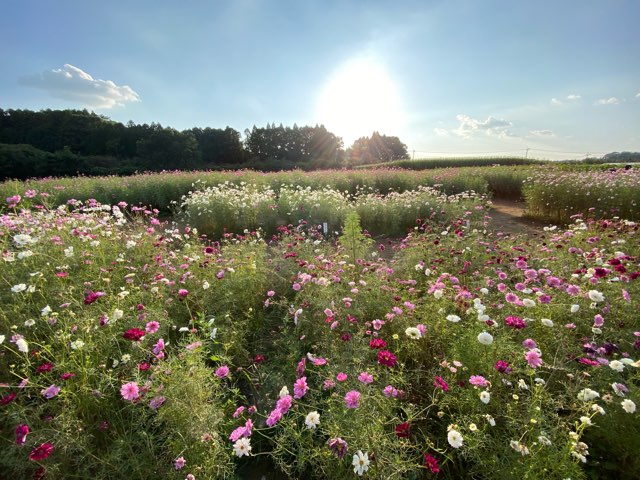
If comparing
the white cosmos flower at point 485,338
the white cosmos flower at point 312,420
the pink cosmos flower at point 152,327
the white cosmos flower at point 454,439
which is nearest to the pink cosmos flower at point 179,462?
the white cosmos flower at point 312,420

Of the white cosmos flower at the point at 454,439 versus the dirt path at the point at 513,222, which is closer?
the white cosmos flower at the point at 454,439

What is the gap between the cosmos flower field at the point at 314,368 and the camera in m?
1.40

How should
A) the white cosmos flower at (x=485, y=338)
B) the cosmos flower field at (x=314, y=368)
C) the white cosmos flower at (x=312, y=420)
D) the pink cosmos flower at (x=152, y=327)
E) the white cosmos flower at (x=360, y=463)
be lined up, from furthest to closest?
the pink cosmos flower at (x=152, y=327), the white cosmos flower at (x=485, y=338), the cosmos flower field at (x=314, y=368), the white cosmos flower at (x=312, y=420), the white cosmos flower at (x=360, y=463)

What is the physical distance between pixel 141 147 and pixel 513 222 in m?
42.2

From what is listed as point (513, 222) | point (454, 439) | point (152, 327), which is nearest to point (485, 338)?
point (454, 439)

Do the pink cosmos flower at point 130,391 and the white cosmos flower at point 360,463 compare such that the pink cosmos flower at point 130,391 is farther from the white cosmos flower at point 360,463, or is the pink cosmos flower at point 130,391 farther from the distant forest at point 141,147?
the distant forest at point 141,147

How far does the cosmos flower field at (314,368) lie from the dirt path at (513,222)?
3.16 meters

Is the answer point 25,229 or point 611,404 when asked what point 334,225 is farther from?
point 611,404

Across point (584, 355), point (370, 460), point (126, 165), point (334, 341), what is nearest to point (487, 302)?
point (584, 355)

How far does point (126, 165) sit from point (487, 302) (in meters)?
40.4

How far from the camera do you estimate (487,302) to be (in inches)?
92.6

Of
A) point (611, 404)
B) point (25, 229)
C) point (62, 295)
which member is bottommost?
point (611, 404)

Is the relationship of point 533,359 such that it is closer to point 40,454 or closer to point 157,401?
point 157,401

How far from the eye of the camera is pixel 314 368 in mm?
2145
